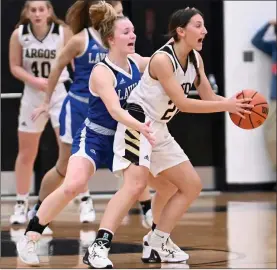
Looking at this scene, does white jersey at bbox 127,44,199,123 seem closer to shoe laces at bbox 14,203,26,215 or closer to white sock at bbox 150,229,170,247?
white sock at bbox 150,229,170,247

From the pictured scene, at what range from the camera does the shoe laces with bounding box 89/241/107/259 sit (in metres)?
6.04

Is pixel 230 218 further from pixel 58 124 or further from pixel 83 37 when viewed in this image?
pixel 83 37

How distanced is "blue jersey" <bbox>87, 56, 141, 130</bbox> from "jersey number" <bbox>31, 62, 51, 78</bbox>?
2203mm

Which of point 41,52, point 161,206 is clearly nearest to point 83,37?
point 41,52

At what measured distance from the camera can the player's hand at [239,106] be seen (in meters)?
5.98

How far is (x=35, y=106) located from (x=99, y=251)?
113 inches

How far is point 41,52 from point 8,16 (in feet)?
8.63

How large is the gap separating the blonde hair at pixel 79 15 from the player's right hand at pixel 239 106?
1781 mm

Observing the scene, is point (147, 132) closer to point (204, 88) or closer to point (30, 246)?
point (204, 88)

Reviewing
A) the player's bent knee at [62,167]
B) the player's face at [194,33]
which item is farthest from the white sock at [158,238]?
the player's bent knee at [62,167]

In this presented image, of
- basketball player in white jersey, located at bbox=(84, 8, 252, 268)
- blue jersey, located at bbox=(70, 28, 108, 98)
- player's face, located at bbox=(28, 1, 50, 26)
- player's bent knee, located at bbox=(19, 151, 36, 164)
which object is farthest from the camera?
player's bent knee, located at bbox=(19, 151, 36, 164)

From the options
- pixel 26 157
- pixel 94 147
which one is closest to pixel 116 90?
pixel 94 147

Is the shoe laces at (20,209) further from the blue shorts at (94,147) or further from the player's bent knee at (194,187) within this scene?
the player's bent knee at (194,187)

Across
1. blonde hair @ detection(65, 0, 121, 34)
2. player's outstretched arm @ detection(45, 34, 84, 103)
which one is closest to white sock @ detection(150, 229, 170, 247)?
player's outstretched arm @ detection(45, 34, 84, 103)
